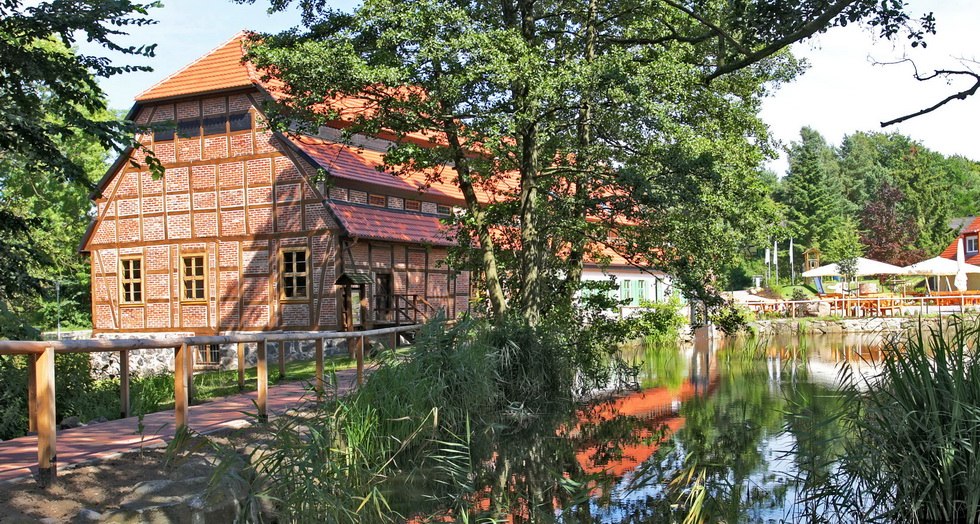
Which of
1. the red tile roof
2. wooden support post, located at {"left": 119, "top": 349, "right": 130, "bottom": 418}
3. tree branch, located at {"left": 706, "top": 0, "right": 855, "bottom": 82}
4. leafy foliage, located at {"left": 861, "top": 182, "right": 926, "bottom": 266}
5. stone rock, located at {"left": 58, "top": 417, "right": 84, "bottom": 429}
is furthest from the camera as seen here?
leafy foliage, located at {"left": 861, "top": 182, "right": 926, "bottom": 266}

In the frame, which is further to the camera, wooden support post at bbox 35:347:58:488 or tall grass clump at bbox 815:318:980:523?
tall grass clump at bbox 815:318:980:523

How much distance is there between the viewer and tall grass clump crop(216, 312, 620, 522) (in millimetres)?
5754

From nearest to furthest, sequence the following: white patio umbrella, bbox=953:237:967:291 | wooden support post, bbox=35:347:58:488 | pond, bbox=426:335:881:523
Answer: wooden support post, bbox=35:347:58:488 < pond, bbox=426:335:881:523 < white patio umbrella, bbox=953:237:967:291

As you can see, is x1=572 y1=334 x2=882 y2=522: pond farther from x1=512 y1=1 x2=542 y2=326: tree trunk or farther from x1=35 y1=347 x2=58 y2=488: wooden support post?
x1=35 y1=347 x2=58 y2=488: wooden support post

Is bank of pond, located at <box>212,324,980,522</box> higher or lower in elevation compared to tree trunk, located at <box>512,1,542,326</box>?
lower

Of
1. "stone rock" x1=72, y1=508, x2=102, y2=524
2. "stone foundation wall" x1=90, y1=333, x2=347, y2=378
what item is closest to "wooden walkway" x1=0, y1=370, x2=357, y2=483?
"stone rock" x1=72, y1=508, x2=102, y2=524

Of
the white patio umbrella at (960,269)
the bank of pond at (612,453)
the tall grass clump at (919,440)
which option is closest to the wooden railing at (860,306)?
the white patio umbrella at (960,269)

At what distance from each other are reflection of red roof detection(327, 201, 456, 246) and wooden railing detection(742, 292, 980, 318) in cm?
1281

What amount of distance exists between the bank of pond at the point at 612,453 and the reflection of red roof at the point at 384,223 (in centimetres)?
925

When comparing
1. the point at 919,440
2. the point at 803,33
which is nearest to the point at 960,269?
the point at 803,33

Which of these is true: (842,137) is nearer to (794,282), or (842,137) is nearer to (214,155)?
(794,282)

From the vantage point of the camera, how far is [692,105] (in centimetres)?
1446

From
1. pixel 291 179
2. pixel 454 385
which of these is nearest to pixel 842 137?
pixel 291 179

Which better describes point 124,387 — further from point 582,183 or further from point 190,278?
point 190,278
